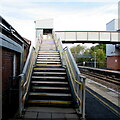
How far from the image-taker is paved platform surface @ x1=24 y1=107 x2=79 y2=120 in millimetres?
4193

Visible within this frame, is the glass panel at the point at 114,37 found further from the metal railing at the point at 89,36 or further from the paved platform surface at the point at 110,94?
the paved platform surface at the point at 110,94

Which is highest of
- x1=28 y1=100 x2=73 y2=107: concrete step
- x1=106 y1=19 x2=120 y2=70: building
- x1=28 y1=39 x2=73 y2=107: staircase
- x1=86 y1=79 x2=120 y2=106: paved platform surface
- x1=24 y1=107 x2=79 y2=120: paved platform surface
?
x1=106 y1=19 x2=120 y2=70: building

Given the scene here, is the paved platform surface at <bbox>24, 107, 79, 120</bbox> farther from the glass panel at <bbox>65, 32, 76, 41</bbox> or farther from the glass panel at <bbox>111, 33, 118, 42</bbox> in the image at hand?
the glass panel at <bbox>111, 33, 118, 42</bbox>

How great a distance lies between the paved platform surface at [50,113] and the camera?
4193mm

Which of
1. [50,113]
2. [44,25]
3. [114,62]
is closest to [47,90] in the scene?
[50,113]

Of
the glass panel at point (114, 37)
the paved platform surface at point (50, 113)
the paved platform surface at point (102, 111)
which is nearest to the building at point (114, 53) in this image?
the glass panel at point (114, 37)

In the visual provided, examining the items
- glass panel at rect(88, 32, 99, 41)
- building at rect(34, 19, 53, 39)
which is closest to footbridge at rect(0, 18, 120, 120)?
glass panel at rect(88, 32, 99, 41)

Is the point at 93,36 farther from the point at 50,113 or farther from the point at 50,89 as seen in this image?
the point at 50,113

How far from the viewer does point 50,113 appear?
4473 mm

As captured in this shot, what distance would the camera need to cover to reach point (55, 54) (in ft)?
28.0

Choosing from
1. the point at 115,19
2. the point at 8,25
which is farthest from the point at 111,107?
the point at 115,19

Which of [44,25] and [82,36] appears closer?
[82,36]

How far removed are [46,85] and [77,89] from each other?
4.91 feet

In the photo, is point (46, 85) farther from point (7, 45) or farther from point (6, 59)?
point (7, 45)
